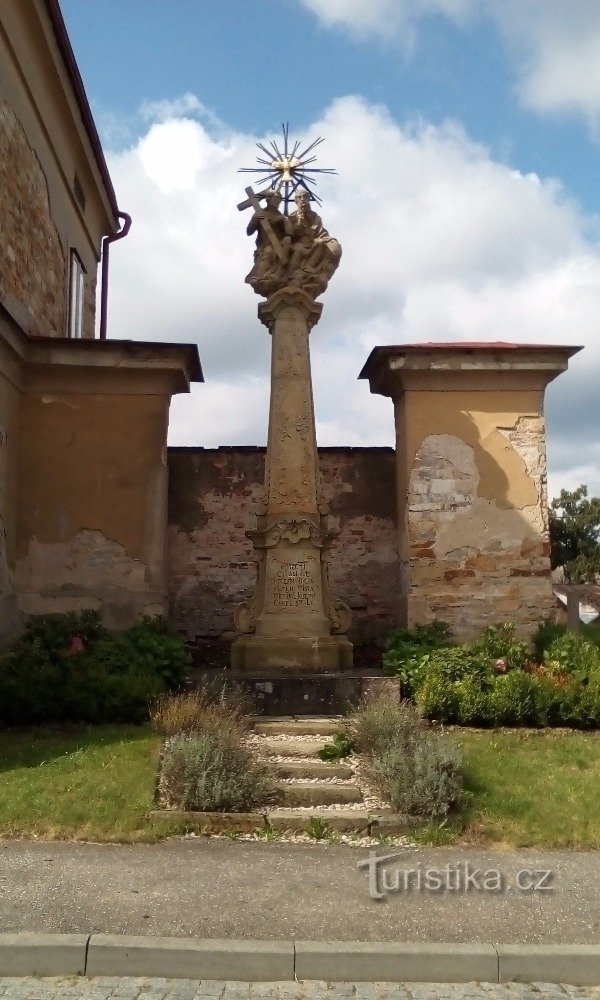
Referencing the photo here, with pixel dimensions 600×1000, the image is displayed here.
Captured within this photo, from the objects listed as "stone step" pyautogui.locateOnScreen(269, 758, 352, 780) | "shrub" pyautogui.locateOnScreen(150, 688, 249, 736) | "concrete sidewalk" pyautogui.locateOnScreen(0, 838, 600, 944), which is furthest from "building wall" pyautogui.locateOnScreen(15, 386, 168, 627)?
"concrete sidewalk" pyautogui.locateOnScreen(0, 838, 600, 944)

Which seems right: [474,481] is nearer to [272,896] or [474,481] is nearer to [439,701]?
[439,701]

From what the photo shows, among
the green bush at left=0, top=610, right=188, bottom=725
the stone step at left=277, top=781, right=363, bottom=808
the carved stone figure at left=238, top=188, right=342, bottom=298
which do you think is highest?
the carved stone figure at left=238, top=188, right=342, bottom=298

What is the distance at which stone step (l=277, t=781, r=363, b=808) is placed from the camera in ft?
19.4

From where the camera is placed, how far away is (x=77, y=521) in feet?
31.8

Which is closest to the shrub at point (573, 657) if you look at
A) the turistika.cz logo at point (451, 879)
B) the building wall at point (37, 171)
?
the turistika.cz logo at point (451, 879)

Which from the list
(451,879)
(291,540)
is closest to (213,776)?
(451,879)

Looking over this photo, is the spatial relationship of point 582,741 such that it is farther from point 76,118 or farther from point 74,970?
point 76,118

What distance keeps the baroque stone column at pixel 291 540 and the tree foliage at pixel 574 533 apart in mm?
19073

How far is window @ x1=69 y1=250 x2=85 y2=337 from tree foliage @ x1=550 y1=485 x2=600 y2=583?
17837 mm

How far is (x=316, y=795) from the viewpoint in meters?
5.95

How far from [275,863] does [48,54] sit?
1090cm

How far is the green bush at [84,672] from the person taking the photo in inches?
292

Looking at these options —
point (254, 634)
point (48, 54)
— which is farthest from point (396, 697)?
point (48, 54)

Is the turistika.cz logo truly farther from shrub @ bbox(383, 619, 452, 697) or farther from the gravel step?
shrub @ bbox(383, 619, 452, 697)
